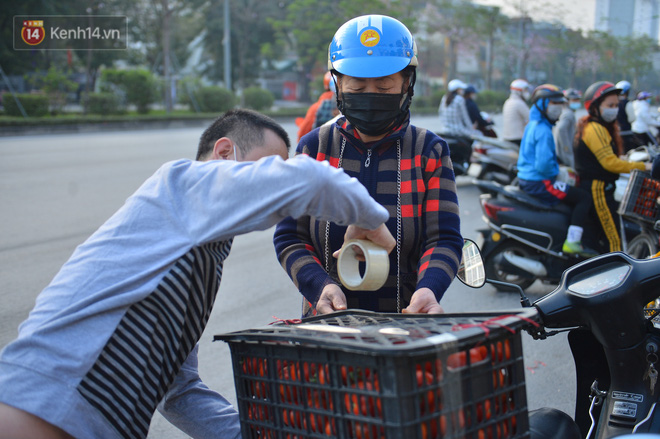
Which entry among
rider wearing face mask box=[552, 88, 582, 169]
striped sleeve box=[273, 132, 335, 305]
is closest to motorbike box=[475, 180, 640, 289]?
rider wearing face mask box=[552, 88, 582, 169]

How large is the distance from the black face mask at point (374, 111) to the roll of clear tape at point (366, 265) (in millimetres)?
462

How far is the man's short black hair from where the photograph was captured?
188 centimetres

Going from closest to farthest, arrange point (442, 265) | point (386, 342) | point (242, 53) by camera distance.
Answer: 1. point (386, 342)
2. point (442, 265)
3. point (242, 53)

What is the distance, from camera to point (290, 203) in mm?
1457

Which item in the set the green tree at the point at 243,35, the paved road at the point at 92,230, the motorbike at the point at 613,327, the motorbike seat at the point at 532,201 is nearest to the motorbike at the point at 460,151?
the paved road at the point at 92,230

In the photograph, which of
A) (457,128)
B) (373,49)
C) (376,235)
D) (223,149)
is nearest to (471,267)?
(376,235)

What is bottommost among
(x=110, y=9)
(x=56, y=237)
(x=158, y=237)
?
(x=56, y=237)

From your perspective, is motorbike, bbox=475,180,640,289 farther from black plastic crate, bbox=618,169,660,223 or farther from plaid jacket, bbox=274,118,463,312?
plaid jacket, bbox=274,118,463,312

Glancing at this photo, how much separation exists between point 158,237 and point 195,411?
0.66m

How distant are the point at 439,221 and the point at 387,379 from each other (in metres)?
0.91

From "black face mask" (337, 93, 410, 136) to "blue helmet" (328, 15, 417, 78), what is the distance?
0.27 ft

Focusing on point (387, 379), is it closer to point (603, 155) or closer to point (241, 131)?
point (241, 131)

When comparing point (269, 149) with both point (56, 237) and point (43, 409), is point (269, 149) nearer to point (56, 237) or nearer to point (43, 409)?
point (43, 409)

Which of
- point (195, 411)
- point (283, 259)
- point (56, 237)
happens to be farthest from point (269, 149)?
point (56, 237)
